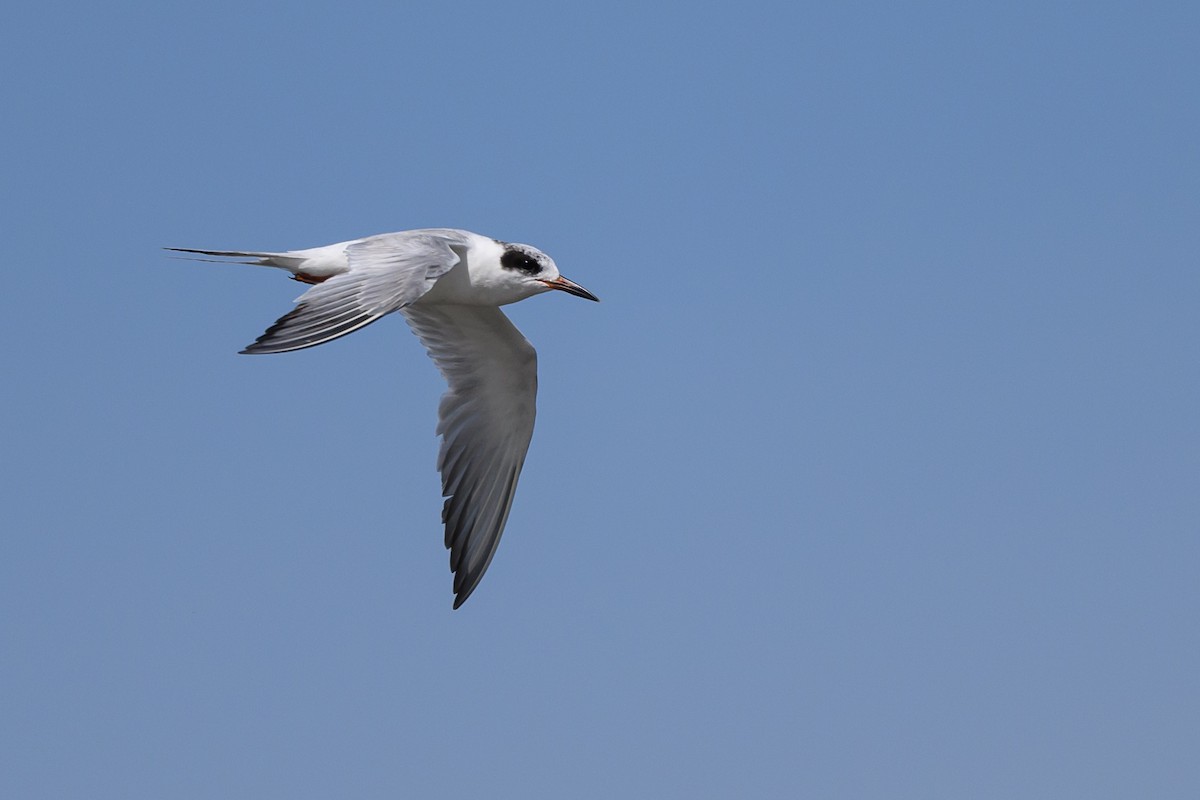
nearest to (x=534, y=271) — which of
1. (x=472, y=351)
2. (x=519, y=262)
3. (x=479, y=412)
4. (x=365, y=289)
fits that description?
(x=519, y=262)

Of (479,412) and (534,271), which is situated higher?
(534,271)

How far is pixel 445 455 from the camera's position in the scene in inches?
411

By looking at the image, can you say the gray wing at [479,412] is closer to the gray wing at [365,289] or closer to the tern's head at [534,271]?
the tern's head at [534,271]

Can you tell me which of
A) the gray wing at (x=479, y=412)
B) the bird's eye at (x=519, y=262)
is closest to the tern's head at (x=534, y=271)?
the bird's eye at (x=519, y=262)

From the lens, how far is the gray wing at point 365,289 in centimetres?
701

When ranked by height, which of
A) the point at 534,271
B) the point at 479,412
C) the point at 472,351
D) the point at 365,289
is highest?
the point at 534,271

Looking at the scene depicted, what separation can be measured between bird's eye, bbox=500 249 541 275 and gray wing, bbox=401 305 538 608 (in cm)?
80

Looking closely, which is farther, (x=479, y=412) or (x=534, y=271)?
(x=479, y=412)

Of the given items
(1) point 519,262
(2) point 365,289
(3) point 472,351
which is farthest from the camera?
(3) point 472,351

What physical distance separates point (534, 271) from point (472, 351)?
4.07 feet

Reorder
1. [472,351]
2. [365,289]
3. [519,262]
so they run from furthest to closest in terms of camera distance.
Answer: [472,351], [519,262], [365,289]

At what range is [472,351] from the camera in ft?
34.5

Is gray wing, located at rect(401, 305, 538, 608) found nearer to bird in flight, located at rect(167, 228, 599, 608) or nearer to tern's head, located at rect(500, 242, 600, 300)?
bird in flight, located at rect(167, 228, 599, 608)

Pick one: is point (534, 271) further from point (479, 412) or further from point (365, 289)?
point (365, 289)
